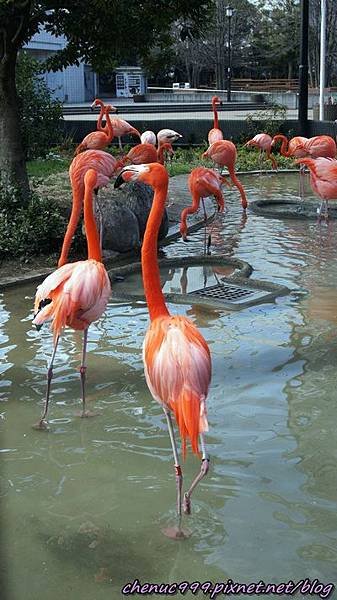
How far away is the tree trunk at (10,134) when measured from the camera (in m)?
8.82

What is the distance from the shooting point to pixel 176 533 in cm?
331

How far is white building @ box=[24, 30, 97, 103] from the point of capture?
4144 centimetres

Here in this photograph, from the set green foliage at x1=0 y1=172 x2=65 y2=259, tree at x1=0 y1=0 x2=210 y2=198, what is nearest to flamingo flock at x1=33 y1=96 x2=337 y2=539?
green foliage at x1=0 y1=172 x2=65 y2=259

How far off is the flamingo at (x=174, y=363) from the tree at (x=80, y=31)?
463cm

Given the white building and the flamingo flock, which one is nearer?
the flamingo flock

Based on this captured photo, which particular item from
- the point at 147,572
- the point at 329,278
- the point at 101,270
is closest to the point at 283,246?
the point at 329,278

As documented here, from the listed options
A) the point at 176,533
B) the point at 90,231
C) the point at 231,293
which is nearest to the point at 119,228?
the point at 231,293

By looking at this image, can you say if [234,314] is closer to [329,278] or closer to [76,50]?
[329,278]

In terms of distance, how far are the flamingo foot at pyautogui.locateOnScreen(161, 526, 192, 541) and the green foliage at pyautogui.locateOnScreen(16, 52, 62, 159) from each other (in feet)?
40.6

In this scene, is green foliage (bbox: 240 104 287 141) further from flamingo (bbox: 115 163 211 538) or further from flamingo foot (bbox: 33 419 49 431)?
flamingo (bbox: 115 163 211 538)

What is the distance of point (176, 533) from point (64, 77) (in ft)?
146

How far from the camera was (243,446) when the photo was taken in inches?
161

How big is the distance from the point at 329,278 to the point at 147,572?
4.77 m

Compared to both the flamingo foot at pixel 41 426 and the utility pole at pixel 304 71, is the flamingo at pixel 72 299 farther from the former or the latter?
the utility pole at pixel 304 71
